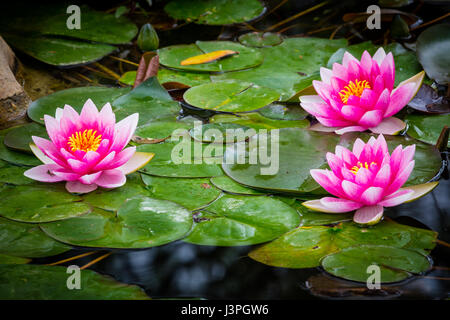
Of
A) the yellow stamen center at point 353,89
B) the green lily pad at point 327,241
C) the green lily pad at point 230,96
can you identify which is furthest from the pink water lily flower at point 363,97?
the green lily pad at point 327,241

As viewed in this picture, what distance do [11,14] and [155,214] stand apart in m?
2.86

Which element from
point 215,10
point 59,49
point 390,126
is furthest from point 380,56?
point 59,49

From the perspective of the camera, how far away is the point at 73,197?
207 cm

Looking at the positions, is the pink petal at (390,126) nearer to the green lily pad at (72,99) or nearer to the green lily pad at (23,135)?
the green lily pad at (72,99)

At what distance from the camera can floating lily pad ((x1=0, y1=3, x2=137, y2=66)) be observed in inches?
134

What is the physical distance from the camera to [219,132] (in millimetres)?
2473

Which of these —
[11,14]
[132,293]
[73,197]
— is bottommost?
[132,293]

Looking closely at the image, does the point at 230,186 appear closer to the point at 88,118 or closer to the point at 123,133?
the point at 123,133

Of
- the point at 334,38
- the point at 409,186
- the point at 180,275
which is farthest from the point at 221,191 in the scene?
the point at 334,38

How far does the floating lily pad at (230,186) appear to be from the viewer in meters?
2.10

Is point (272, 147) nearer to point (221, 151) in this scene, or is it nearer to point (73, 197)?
point (221, 151)

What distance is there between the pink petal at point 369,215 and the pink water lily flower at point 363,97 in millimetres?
556

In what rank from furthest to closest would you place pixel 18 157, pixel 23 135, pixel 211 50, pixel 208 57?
1. pixel 211 50
2. pixel 208 57
3. pixel 23 135
4. pixel 18 157

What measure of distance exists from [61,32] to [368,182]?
2681mm
